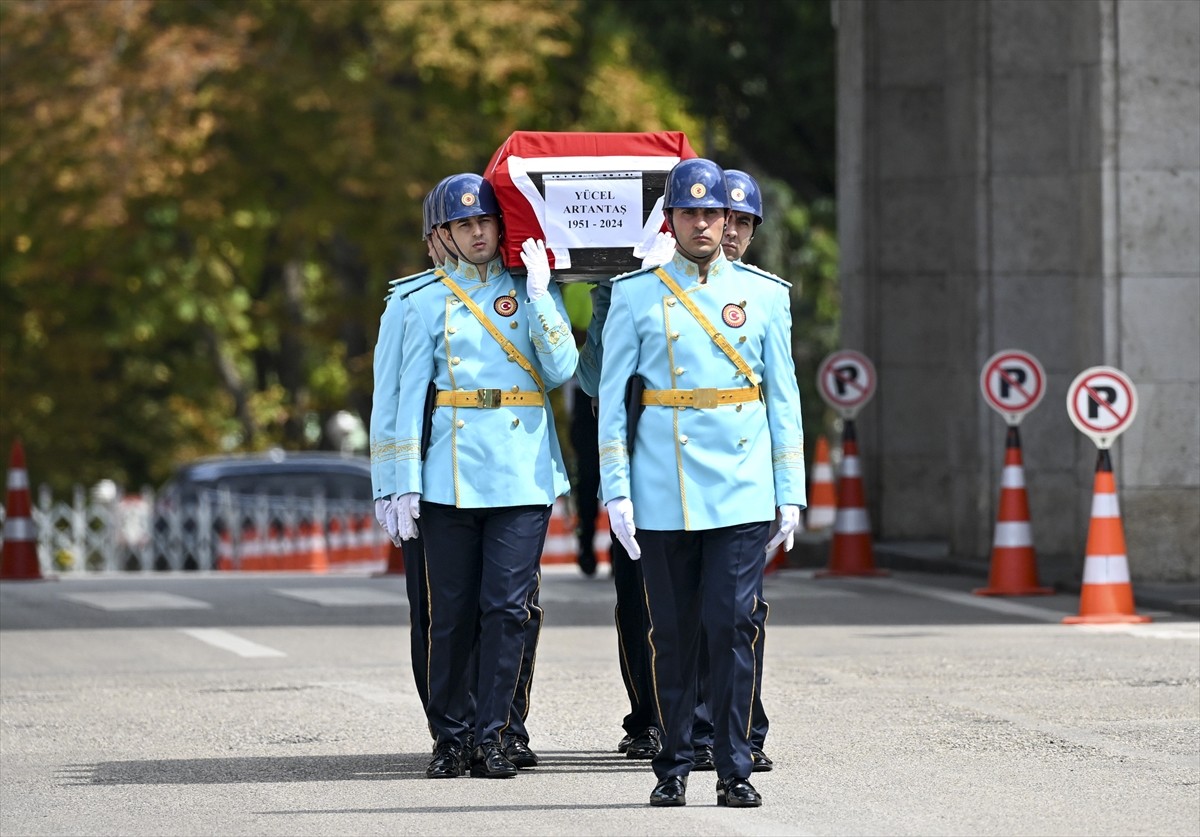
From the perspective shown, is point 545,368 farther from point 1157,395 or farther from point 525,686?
point 1157,395

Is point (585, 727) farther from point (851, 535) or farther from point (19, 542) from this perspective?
point (19, 542)

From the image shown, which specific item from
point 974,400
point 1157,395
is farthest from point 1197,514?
point 974,400

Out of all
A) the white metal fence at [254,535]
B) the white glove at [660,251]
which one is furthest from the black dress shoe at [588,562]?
the white glove at [660,251]

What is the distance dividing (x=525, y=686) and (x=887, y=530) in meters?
12.9

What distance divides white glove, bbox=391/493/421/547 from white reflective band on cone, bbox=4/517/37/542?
1228 centimetres

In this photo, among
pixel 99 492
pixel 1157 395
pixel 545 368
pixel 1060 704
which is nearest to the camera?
pixel 545 368

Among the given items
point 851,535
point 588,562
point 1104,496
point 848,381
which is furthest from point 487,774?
point 848,381

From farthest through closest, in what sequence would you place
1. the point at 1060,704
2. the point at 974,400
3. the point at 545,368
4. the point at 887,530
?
the point at 887,530, the point at 974,400, the point at 1060,704, the point at 545,368

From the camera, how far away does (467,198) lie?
31.8ft

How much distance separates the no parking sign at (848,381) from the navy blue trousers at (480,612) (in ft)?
34.9

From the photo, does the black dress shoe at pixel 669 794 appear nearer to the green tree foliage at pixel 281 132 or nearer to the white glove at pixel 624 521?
the white glove at pixel 624 521

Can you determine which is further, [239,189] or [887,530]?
[239,189]

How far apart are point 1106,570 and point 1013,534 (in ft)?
5.88

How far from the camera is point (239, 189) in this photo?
116 ft
